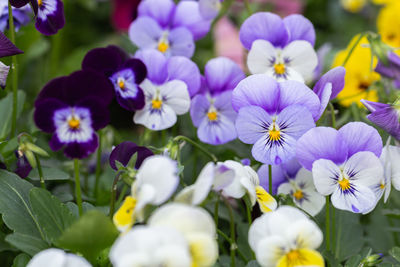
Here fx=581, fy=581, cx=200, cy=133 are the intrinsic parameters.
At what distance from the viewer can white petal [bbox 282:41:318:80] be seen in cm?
106

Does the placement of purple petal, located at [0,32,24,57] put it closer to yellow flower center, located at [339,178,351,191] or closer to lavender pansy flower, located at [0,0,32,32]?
lavender pansy flower, located at [0,0,32,32]

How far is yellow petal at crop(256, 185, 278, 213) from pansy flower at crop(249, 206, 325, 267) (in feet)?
0.36

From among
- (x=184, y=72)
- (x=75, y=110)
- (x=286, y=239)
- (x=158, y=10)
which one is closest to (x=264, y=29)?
(x=184, y=72)

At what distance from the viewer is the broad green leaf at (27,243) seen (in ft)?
2.59

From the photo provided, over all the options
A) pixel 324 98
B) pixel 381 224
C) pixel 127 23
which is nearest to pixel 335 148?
pixel 324 98

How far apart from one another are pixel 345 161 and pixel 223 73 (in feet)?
1.06

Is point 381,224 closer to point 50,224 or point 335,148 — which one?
point 335,148

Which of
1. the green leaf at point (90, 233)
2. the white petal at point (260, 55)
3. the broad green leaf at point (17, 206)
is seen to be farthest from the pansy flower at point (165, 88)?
the green leaf at point (90, 233)

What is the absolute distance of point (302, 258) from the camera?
72cm

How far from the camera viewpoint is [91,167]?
1361 mm

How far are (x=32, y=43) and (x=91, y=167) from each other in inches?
14.1

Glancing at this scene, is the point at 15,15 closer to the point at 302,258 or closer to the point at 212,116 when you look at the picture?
the point at 212,116

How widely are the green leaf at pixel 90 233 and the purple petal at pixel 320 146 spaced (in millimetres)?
296

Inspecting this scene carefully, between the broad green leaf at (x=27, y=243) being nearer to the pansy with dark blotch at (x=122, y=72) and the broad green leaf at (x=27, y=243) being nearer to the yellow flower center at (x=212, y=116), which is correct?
the pansy with dark blotch at (x=122, y=72)
